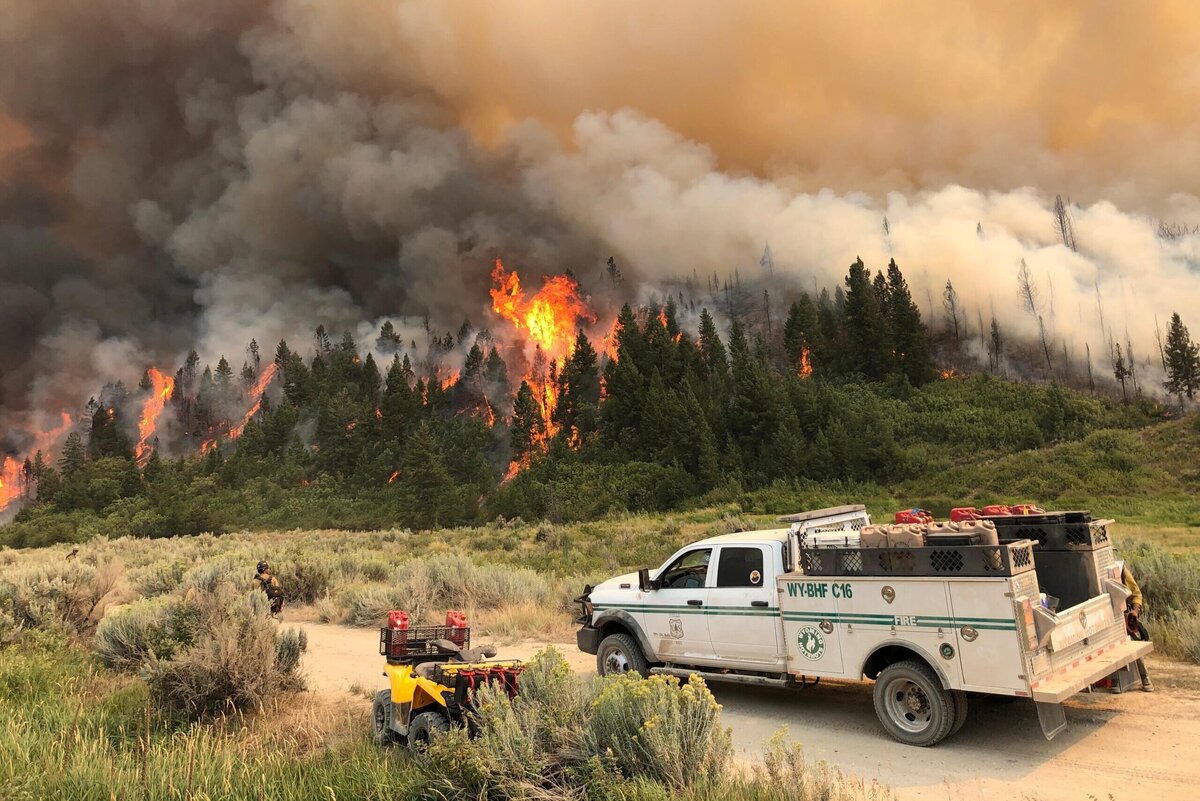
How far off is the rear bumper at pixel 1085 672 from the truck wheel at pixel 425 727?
557cm

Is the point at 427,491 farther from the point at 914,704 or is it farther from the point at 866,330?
the point at 914,704

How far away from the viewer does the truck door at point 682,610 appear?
9.24 m

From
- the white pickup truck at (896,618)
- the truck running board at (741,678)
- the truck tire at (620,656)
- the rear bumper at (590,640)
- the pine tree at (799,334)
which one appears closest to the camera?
the white pickup truck at (896,618)

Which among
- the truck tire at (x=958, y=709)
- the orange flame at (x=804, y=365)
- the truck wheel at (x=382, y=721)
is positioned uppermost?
the orange flame at (x=804, y=365)

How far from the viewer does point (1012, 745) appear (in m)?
7.13

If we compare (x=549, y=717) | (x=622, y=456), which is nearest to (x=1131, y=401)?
(x=622, y=456)

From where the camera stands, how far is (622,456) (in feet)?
264

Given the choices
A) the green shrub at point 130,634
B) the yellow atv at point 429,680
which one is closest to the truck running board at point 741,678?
the yellow atv at point 429,680

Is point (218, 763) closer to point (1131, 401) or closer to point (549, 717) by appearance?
point (549, 717)

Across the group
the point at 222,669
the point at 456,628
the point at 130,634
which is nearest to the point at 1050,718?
the point at 456,628

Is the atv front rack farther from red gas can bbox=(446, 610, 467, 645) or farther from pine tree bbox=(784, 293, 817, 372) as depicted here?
pine tree bbox=(784, 293, 817, 372)

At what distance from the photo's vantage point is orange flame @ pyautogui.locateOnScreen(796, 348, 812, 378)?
9894cm

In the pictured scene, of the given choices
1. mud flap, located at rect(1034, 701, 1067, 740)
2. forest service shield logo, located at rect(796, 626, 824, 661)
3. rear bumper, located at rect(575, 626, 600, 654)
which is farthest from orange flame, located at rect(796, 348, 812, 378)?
mud flap, located at rect(1034, 701, 1067, 740)

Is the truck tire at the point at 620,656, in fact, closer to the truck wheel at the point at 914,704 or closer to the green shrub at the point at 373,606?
the truck wheel at the point at 914,704
